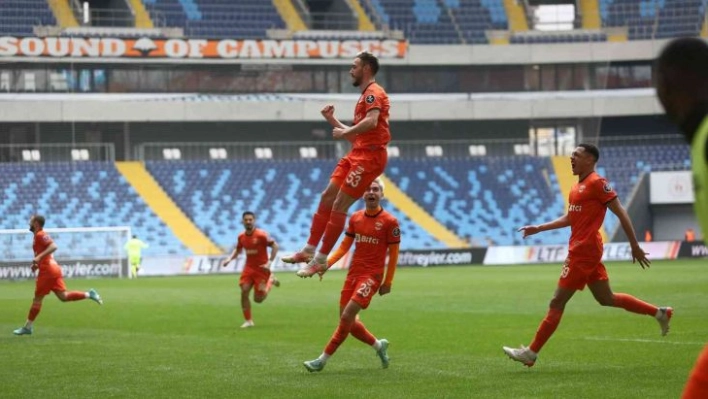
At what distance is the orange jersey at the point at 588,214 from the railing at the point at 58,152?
163ft

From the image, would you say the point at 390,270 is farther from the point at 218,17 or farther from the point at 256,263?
the point at 218,17

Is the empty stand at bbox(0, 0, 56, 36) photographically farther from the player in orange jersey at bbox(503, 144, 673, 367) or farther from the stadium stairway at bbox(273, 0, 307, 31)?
the player in orange jersey at bbox(503, 144, 673, 367)

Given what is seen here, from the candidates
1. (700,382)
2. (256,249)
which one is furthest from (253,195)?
(700,382)

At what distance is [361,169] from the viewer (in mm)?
12000

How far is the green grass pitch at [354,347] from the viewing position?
12633 millimetres

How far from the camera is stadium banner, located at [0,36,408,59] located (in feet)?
194

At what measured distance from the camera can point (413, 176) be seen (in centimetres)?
6481

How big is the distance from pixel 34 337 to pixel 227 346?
443 cm

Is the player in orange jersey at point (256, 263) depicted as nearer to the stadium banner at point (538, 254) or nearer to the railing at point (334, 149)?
the stadium banner at point (538, 254)

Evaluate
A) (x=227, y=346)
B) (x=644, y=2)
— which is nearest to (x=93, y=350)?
(x=227, y=346)

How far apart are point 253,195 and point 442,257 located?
11252mm

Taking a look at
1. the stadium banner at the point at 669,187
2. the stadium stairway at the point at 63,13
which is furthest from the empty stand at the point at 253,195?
the stadium banner at the point at 669,187

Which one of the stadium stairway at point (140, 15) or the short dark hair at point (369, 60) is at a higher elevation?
the stadium stairway at point (140, 15)

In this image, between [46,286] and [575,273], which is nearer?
[575,273]
